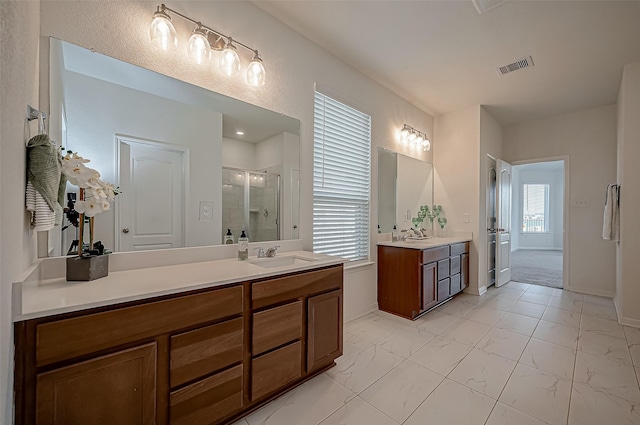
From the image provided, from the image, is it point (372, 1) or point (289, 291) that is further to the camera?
point (372, 1)

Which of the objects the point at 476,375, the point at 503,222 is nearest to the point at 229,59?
the point at 476,375

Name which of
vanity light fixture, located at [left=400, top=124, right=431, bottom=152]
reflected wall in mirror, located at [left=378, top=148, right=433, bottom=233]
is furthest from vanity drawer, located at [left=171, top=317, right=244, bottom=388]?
vanity light fixture, located at [left=400, top=124, right=431, bottom=152]

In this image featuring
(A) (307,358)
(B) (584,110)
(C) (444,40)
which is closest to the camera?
(A) (307,358)

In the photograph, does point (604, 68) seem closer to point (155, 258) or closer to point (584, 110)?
point (584, 110)

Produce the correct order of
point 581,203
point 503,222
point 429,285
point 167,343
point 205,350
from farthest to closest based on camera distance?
point 503,222 → point 581,203 → point 429,285 → point 205,350 → point 167,343

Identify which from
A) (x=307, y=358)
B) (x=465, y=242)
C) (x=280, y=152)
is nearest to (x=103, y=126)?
(x=280, y=152)

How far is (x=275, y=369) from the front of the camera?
1582 mm

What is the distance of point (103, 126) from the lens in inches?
57.2

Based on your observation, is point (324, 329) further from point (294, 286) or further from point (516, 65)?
point (516, 65)

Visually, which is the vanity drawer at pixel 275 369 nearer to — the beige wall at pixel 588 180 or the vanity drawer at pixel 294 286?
the vanity drawer at pixel 294 286

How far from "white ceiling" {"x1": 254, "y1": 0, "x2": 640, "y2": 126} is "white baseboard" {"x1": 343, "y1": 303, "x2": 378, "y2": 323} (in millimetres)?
2755

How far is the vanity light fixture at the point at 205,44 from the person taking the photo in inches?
61.9

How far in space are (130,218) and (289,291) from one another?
1044 mm

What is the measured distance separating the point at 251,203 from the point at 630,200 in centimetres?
402
